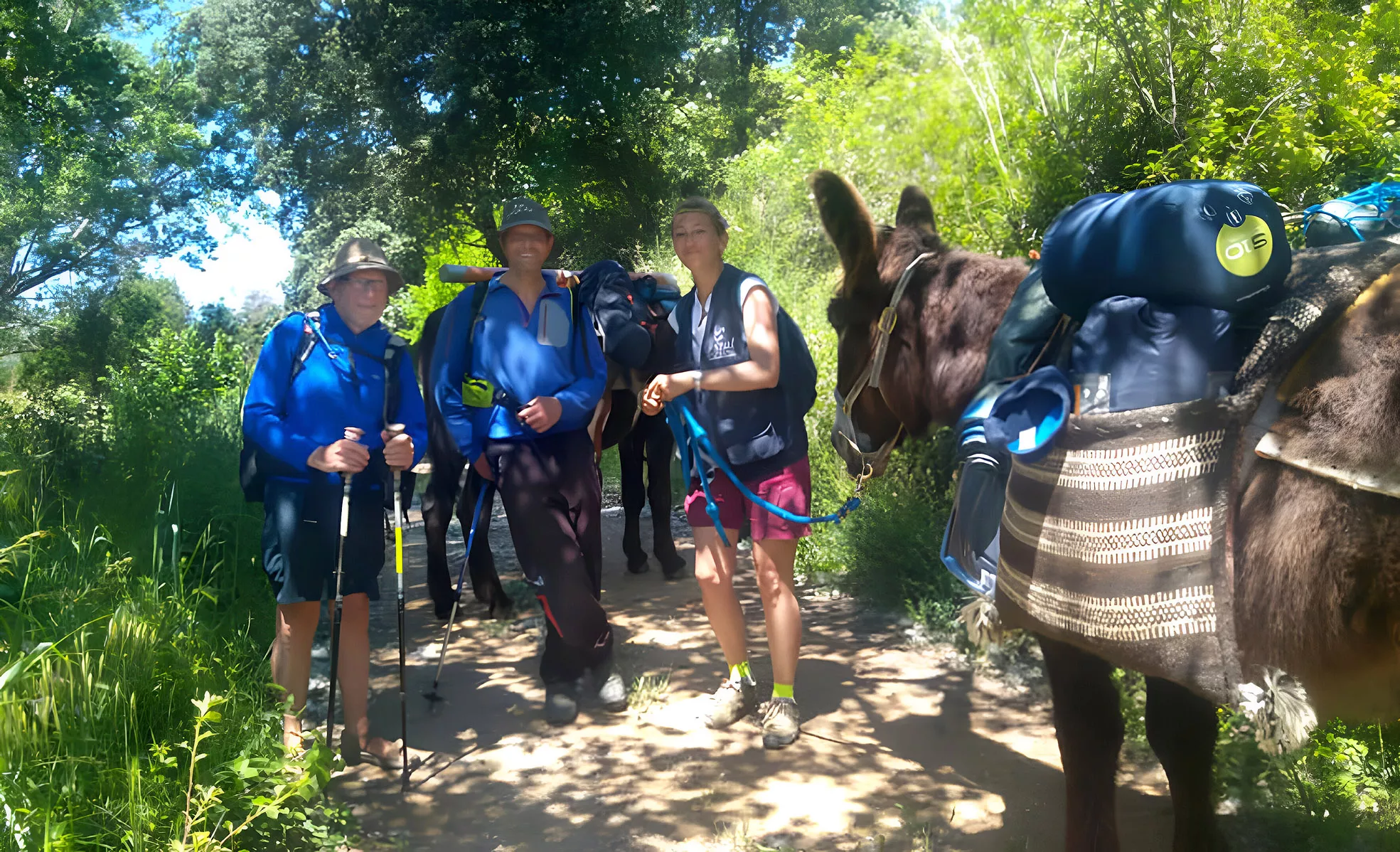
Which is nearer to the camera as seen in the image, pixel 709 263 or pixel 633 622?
pixel 709 263

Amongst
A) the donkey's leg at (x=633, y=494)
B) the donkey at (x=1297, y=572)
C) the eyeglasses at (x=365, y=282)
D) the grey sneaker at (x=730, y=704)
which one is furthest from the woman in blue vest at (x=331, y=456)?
the donkey's leg at (x=633, y=494)

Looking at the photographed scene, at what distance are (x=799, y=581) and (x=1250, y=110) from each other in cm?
386

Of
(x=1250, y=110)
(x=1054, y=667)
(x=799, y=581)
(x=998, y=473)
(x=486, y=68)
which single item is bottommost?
(x=799, y=581)

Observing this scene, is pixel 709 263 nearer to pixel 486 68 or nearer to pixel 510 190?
pixel 486 68

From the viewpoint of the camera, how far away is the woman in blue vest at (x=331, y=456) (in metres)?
3.40

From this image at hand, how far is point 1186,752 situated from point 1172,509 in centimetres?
97

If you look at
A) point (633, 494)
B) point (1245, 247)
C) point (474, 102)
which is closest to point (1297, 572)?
point (1245, 247)

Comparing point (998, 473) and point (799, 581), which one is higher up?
point (998, 473)

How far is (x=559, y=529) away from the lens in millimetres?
4215

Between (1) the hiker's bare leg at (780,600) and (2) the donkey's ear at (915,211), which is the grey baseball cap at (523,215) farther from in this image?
(1) the hiker's bare leg at (780,600)

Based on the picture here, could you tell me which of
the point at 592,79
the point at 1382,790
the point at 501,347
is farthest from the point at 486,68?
the point at 1382,790

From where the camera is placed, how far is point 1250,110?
4074 mm

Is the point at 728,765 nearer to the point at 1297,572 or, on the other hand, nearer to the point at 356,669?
the point at 356,669

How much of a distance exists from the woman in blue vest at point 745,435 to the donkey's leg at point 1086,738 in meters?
1.40
